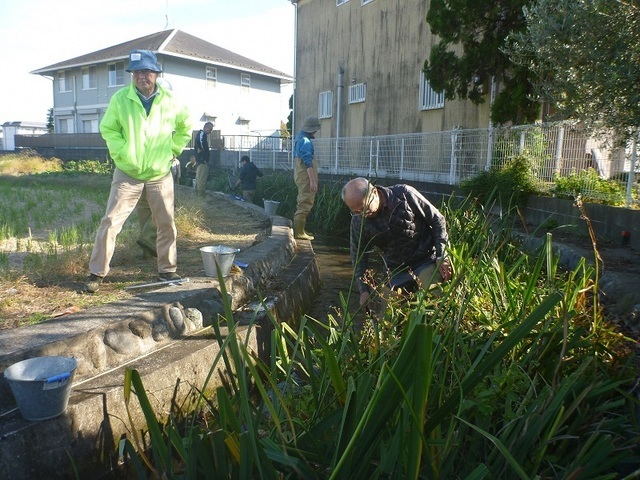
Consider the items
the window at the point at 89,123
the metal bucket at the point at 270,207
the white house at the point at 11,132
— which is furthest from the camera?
the white house at the point at 11,132

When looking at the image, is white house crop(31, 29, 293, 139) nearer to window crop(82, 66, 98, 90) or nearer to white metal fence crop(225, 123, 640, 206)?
window crop(82, 66, 98, 90)

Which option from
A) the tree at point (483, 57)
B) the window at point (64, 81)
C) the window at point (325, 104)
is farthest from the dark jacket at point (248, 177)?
the window at point (64, 81)

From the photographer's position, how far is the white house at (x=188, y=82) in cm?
3094

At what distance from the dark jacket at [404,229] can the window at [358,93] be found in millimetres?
12721

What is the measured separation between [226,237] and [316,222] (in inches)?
175

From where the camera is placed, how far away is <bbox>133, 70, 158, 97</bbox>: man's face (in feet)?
15.3

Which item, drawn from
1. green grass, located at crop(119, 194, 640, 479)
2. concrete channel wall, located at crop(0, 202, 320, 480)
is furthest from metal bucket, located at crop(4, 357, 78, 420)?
green grass, located at crop(119, 194, 640, 479)

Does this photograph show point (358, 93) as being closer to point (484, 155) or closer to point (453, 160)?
point (453, 160)

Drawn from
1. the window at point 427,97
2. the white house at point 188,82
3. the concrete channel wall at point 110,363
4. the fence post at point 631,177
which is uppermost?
the white house at point 188,82

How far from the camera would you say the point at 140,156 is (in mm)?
4668

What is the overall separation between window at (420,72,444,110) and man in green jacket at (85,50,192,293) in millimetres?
9621

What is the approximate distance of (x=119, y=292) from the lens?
438 centimetres

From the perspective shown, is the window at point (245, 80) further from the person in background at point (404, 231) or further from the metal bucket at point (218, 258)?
the person in background at point (404, 231)

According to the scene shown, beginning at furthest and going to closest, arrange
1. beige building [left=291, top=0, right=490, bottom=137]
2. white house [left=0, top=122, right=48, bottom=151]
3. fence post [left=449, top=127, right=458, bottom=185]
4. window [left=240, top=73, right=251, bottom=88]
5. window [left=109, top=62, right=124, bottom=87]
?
white house [left=0, top=122, right=48, bottom=151], window [left=240, top=73, right=251, bottom=88], window [left=109, top=62, right=124, bottom=87], beige building [left=291, top=0, right=490, bottom=137], fence post [left=449, top=127, right=458, bottom=185]
